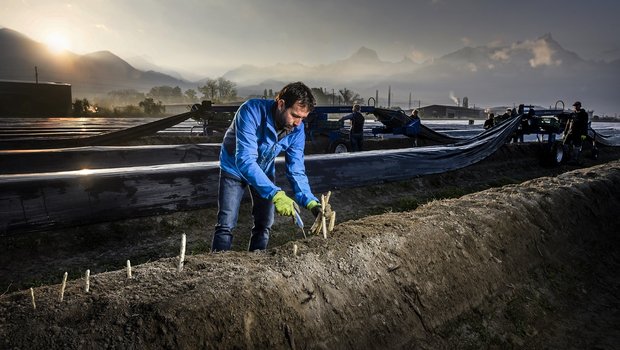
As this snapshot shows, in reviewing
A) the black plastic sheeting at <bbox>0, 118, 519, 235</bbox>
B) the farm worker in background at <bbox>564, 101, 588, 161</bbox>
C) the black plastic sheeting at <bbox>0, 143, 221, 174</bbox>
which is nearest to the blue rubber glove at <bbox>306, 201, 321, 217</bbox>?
the black plastic sheeting at <bbox>0, 118, 519, 235</bbox>

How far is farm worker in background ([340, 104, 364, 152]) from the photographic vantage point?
11.3 metres

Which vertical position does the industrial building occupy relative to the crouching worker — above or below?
above

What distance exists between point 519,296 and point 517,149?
1273 cm

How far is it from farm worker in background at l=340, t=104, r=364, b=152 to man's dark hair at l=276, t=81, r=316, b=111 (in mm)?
8621

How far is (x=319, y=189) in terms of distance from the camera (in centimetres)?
689

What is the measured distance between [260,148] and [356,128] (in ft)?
28.7

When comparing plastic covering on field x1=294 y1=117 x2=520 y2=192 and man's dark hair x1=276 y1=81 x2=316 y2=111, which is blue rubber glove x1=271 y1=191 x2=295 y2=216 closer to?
man's dark hair x1=276 y1=81 x2=316 y2=111

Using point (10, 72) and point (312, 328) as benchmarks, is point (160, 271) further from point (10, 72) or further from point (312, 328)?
point (10, 72)

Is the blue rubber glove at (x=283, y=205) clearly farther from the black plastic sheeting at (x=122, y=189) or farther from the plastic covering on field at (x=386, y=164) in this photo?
the plastic covering on field at (x=386, y=164)

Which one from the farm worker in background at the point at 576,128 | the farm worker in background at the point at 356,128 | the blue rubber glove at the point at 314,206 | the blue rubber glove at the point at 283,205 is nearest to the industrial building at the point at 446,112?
the farm worker in background at the point at 576,128

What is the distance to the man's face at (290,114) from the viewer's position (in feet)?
9.36

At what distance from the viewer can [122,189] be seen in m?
4.70

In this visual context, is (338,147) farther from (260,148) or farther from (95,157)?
(260,148)

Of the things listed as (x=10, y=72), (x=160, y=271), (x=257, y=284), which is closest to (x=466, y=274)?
(x=257, y=284)
